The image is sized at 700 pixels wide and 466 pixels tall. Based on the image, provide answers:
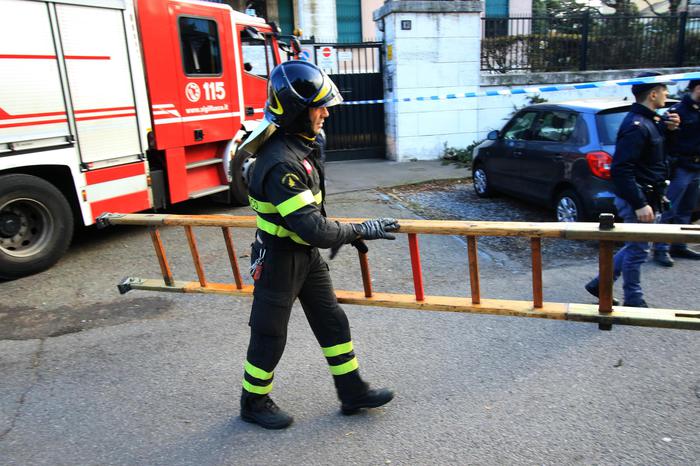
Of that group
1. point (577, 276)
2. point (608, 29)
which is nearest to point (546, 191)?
point (577, 276)

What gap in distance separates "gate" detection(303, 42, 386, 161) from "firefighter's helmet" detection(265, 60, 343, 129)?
9.77m

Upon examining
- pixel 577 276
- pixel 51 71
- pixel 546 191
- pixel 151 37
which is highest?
pixel 151 37

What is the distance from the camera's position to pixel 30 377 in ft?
12.4

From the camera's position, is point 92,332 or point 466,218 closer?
point 92,332

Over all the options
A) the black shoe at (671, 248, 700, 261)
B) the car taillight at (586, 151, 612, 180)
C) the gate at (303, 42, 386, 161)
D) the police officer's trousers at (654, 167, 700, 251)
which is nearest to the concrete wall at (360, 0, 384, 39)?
the gate at (303, 42, 386, 161)

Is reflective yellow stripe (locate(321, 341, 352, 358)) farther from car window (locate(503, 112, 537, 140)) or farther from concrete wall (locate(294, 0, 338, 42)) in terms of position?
concrete wall (locate(294, 0, 338, 42))

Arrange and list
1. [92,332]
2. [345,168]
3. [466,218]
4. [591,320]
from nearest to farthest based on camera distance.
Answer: [591,320]
[92,332]
[466,218]
[345,168]

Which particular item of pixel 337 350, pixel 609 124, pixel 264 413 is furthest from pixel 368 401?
pixel 609 124

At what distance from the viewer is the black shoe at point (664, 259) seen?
5492 millimetres

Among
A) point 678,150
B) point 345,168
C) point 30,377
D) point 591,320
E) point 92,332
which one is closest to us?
point 591,320

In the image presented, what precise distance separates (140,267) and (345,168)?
254 inches

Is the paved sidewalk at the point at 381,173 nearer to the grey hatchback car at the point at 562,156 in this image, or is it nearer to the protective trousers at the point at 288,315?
the grey hatchback car at the point at 562,156

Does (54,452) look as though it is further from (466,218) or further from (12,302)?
(466,218)

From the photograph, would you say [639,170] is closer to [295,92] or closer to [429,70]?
[295,92]
